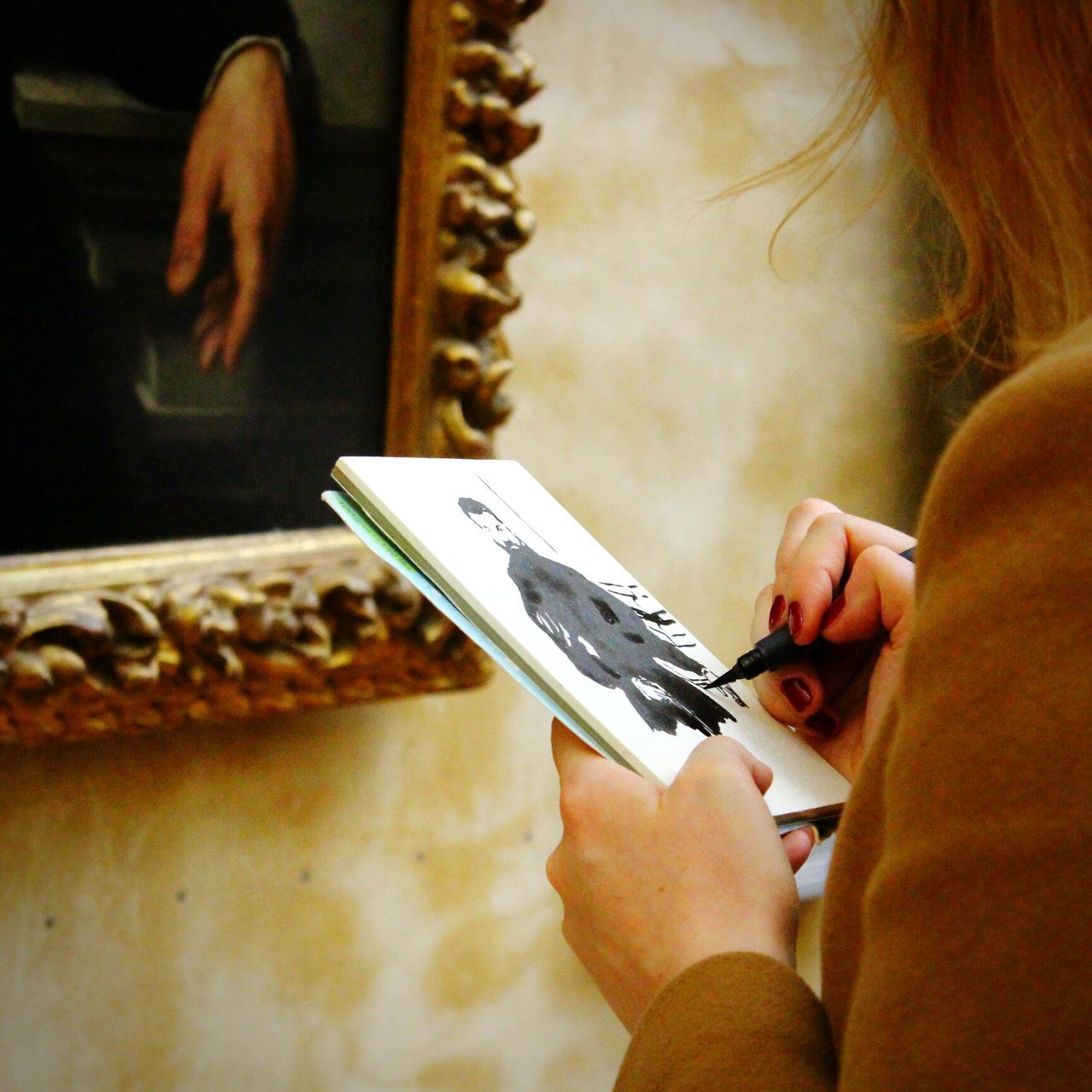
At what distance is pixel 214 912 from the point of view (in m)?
1.37

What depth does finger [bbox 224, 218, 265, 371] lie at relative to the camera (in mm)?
1129

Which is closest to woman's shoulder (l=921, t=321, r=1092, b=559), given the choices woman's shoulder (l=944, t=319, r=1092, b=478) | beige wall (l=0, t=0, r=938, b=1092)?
woman's shoulder (l=944, t=319, r=1092, b=478)

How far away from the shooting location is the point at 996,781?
0.35 m

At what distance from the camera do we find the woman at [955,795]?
1.12ft

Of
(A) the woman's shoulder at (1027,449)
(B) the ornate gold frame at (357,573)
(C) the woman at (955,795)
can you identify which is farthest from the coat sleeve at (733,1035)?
(B) the ornate gold frame at (357,573)

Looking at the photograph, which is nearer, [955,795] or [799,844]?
[955,795]

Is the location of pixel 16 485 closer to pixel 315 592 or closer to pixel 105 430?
pixel 105 430

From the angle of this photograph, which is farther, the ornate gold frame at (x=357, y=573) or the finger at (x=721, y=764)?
the ornate gold frame at (x=357, y=573)

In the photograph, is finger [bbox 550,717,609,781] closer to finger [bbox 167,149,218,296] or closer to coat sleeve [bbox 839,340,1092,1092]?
coat sleeve [bbox 839,340,1092,1092]

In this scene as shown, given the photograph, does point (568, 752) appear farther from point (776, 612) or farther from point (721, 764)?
point (776, 612)

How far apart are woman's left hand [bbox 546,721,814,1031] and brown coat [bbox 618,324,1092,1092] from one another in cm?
14

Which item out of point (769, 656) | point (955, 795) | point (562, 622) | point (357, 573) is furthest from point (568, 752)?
point (357, 573)

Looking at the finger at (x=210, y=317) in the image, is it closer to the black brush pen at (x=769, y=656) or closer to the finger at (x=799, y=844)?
the black brush pen at (x=769, y=656)

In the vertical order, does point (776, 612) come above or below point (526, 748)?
above
